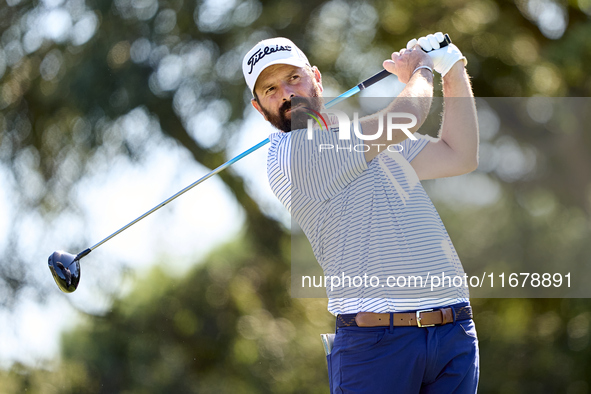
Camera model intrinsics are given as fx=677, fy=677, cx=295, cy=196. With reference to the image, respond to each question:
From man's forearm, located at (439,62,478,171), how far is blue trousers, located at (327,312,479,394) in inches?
14.6

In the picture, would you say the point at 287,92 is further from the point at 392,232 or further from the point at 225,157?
the point at 225,157

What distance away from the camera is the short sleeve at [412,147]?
4.75ft

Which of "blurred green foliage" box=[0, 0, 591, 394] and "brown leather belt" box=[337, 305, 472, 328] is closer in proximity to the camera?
"brown leather belt" box=[337, 305, 472, 328]

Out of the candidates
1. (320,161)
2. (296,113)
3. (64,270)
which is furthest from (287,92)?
(64,270)

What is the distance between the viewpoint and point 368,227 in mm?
1248

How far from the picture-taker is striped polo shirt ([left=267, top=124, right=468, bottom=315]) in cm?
122

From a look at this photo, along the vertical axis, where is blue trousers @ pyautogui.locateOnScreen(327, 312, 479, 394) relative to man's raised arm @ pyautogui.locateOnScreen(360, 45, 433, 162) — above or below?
below

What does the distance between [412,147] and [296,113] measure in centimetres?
26

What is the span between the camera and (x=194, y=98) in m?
3.65

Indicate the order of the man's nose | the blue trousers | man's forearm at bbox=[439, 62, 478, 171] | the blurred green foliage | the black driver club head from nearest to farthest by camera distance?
the blue trousers → man's forearm at bbox=[439, 62, 478, 171] → the man's nose → the black driver club head → the blurred green foliage

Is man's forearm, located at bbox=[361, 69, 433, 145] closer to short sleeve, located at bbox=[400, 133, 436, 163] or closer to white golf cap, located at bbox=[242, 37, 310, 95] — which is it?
short sleeve, located at bbox=[400, 133, 436, 163]

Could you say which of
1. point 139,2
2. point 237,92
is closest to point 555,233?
point 237,92

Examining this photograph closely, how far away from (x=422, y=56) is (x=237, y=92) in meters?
2.23

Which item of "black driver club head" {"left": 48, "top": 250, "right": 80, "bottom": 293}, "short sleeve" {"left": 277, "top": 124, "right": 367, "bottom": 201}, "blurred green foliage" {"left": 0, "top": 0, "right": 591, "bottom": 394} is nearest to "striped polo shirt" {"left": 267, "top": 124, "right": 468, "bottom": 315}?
"short sleeve" {"left": 277, "top": 124, "right": 367, "bottom": 201}
